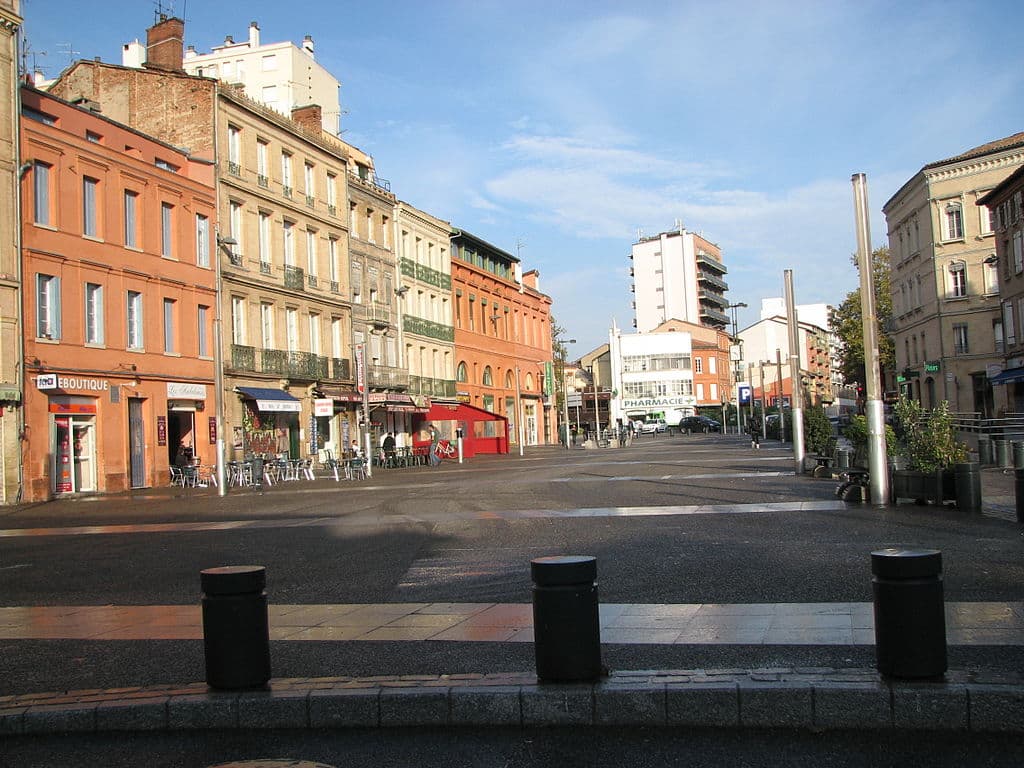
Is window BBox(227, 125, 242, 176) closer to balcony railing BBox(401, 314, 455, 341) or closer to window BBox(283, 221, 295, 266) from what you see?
window BBox(283, 221, 295, 266)

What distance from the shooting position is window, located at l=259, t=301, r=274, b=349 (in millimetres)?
38875

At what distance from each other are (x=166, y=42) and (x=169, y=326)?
13346mm

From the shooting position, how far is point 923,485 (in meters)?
15.3

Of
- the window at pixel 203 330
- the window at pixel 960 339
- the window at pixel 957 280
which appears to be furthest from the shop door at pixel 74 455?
the window at pixel 957 280

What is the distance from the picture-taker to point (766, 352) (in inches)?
4924

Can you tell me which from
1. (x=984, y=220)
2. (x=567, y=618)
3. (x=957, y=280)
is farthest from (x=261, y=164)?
(x=567, y=618)

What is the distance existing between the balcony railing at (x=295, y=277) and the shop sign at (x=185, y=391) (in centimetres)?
820

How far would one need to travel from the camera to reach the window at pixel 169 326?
32719mm

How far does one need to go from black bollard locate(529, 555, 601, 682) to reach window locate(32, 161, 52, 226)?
25.9 m

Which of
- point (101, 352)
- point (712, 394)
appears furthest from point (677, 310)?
point (101, 352)

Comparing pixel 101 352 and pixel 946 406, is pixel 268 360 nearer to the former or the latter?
pixel 101 352


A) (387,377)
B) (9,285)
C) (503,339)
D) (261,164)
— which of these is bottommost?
(387,377)

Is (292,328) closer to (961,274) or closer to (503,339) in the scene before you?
(503,339)

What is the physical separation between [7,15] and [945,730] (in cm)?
2885
